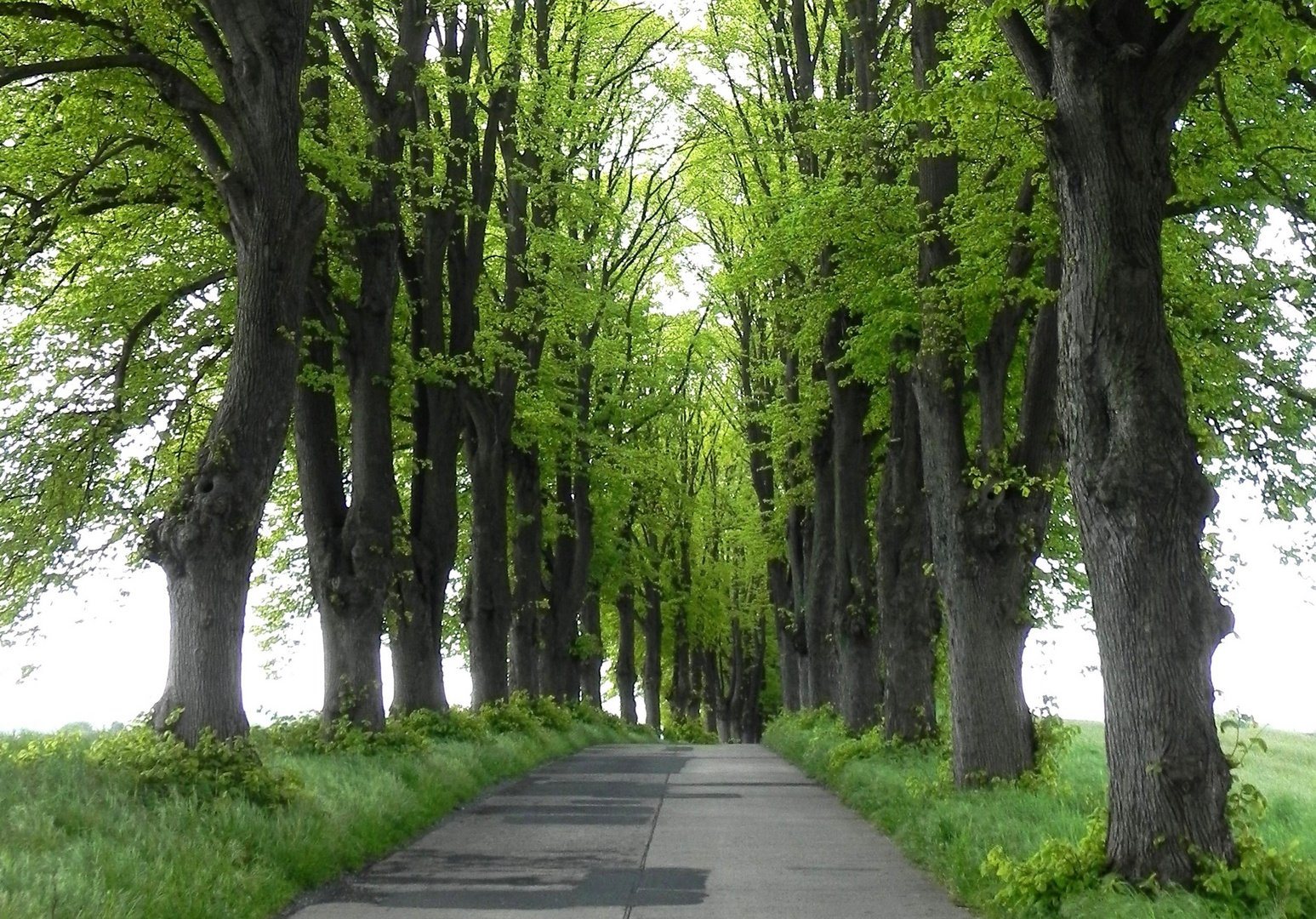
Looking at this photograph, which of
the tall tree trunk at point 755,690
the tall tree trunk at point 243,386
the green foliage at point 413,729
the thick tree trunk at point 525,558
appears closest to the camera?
the tall tree trunk at point 243,386

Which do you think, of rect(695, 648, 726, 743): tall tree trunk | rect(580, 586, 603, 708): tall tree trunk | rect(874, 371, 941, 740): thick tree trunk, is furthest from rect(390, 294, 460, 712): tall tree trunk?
rect(695, 648, 726, 743): tall tree trunk

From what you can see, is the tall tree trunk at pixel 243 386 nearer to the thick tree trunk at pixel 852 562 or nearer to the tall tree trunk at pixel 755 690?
the thick tree trunk at pixel 852 562

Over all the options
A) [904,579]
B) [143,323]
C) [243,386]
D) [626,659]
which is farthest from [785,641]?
[243,386]

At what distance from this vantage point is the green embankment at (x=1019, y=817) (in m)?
7.56

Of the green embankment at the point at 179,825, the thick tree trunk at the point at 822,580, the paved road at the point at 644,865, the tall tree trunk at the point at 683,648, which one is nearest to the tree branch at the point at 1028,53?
the paved road at the point at 644,865

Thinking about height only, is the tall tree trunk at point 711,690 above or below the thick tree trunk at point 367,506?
below

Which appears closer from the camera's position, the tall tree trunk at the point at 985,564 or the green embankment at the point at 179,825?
the green embankment at the point at 179,825

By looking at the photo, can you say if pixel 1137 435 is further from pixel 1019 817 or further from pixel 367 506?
pixel 367 506

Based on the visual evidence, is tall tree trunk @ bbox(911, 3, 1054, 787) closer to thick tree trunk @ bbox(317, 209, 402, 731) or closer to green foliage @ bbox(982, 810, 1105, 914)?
green foliage @ bbox(982, 810, 1105, 914)

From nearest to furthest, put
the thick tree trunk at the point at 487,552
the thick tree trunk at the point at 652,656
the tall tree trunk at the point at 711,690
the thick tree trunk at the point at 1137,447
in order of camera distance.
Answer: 1. the thick tree trunk at the point at 1137,447
2. the thick tree trunk at the point at 487,552
3. the thick tree trunk at the point at 652,656
4. the tall tree trunk at the point at 711,690

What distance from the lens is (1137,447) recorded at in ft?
27.8

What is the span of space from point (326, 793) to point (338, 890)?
2278mm

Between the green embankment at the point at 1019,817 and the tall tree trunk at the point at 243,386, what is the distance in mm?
5679

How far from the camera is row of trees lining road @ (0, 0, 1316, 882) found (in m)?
8.74
